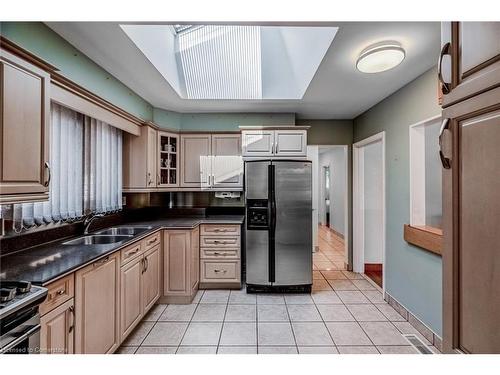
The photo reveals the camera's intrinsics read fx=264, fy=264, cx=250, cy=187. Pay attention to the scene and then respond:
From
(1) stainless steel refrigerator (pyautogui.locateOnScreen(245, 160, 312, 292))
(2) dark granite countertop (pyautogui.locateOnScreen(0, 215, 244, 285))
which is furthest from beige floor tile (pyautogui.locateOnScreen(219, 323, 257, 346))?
(2) dark granite countertop (pyautogui.locateOnScreen(0, 215, 244, 285))

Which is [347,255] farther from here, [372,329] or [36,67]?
[36,67]

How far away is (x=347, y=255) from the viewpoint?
14.1 ft

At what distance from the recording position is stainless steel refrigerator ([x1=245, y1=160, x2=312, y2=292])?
3.40 meters

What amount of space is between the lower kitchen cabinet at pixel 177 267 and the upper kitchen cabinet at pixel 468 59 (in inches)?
112

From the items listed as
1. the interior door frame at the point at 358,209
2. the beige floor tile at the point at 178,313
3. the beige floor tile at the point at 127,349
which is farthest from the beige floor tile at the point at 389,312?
the beige floor tile at the point at 127,349

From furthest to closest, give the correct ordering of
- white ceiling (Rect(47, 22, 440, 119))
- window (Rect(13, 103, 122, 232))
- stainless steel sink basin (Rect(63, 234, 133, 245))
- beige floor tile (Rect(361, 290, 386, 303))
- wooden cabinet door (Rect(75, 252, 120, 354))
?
1. beige floor tile (Rect(361, 290, 386, 303))
2. stainless steel sink basin (Rect(63, 234, 133, 245))
3. window (Rect(13, 103, 122, 232))
4. white ceiling (Rect(47, 22, 440, 119))
5. wooden cabinet door (Rect(75, 252, 120, 354))

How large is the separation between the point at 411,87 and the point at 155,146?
3.11 metres

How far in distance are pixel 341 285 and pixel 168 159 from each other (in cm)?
304

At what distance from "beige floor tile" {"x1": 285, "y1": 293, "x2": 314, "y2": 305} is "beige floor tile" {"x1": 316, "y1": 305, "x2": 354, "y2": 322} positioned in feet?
0.56

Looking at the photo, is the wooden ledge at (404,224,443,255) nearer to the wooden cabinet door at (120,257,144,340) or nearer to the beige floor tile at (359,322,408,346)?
the beige floor tile at (359,322,408,346)

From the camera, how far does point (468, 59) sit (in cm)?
78

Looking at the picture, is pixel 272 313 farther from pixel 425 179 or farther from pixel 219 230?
pixel 425 179
